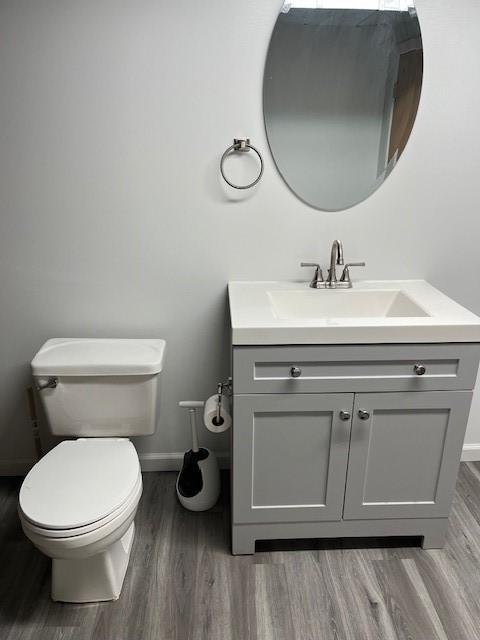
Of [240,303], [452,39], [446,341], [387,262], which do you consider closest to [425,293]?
[387,262]

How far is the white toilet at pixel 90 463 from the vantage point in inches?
57.0

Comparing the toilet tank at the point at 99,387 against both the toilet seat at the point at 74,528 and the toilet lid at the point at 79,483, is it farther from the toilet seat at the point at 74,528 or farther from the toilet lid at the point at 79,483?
the toilet seat at the point at 74,528

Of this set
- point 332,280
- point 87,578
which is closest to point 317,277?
point 332,280

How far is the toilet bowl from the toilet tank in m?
0.08

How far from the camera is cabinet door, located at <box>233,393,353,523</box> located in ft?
5.36

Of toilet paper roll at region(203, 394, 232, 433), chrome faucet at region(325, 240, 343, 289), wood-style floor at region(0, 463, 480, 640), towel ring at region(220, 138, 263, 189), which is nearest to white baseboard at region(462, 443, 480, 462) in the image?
wood-style floor at region(0, 463, 480, 640)

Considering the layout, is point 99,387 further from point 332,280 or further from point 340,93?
point 340,93

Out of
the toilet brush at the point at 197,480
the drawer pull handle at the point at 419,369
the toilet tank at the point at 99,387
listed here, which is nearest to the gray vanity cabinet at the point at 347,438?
the drawer pull handle at the point at 419,369

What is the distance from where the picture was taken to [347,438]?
1683mm

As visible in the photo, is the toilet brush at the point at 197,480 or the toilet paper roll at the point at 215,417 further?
the toilet brush at the point at 197,480

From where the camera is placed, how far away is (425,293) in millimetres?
1884

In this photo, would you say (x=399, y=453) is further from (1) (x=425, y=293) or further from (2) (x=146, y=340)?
(2) (x=146, y=340)

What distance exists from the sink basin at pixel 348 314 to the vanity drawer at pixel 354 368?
3 cm

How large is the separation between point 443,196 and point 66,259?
58.6 inches
